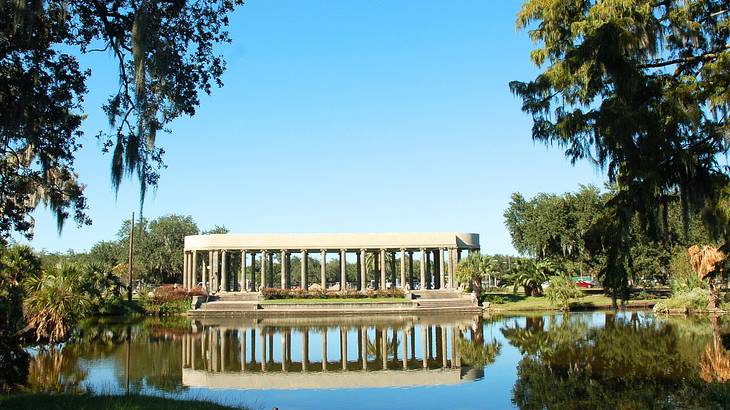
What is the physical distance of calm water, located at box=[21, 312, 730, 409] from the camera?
13.3 meters

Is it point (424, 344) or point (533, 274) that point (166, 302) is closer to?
point (424, 344)

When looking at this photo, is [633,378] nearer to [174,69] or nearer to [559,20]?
[559,20]

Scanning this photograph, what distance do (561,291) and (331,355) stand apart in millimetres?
21997

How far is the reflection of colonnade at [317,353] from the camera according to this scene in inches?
659

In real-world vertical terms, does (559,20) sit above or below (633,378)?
above

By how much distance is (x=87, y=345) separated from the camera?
922 inches

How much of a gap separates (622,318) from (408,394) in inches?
828

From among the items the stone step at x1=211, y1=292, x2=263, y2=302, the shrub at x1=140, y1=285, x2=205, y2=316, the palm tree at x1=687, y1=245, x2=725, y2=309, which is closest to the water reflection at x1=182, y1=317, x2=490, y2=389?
the shrub at x1=140, y1=285, x2=205, y2=316

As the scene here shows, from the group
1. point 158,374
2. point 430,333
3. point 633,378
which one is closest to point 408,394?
point 633,378

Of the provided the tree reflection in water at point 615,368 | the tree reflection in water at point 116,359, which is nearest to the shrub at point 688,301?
the tree reflection in water at point 615,368

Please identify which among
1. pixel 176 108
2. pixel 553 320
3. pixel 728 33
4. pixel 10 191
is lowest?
pixel 553 320

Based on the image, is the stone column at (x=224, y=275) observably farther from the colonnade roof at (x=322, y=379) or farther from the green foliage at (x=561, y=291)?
the colonnade roof at (x=322, y=379)

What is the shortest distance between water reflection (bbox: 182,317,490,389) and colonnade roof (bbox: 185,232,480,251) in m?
18.3

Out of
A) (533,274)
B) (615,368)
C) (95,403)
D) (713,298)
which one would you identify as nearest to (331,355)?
(615,368)
